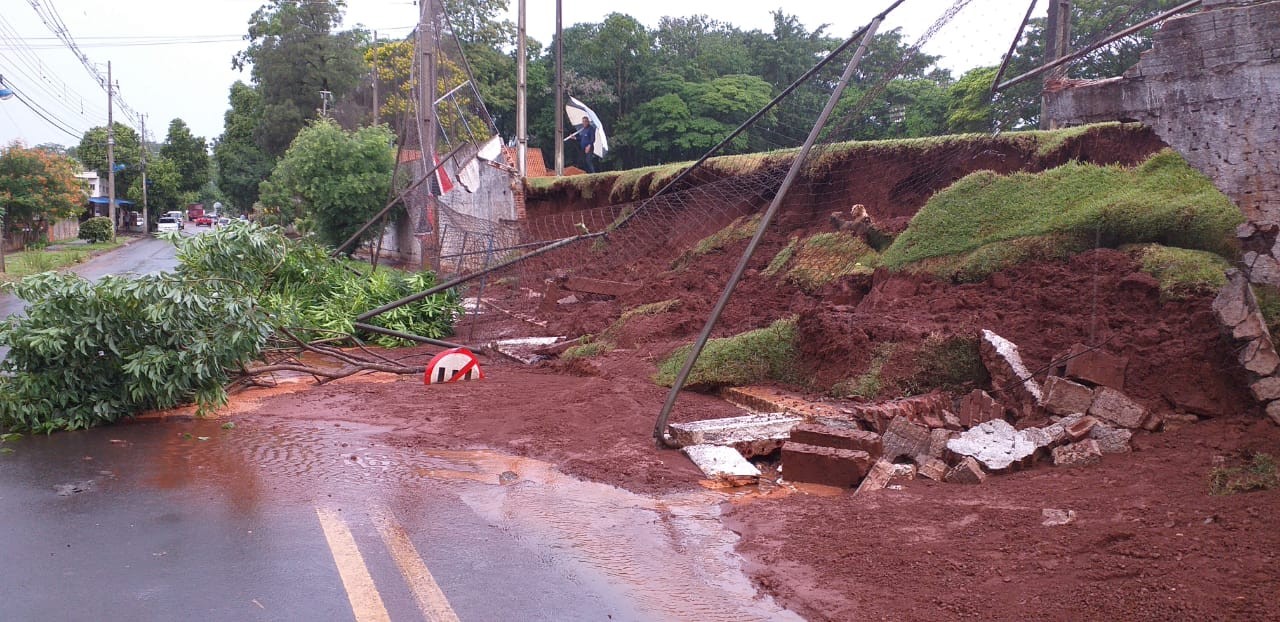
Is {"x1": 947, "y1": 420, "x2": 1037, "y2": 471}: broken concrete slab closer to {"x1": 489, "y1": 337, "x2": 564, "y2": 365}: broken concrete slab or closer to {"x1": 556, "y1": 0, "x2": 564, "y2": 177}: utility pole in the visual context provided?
{"x1": 489, "y1": 337, "x2": 564, "y2": 365}: broken concrete slab

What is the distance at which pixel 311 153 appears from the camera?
70.0 feet

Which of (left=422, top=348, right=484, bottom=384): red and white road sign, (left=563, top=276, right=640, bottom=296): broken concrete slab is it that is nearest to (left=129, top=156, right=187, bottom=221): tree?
(left=563, top=276, right=640, bottom=296): broken concrete slab

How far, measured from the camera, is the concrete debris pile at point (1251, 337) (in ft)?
18.4

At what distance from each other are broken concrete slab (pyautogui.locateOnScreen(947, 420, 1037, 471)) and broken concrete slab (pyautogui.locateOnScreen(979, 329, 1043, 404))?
0.57 metres

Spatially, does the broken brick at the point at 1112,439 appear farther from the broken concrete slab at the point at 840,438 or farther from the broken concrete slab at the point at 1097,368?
the broken concrete slab at the point at 840,438

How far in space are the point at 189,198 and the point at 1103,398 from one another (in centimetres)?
6639

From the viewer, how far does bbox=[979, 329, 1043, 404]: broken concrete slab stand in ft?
21.5

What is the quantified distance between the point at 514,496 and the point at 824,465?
6.45ft

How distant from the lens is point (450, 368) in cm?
962

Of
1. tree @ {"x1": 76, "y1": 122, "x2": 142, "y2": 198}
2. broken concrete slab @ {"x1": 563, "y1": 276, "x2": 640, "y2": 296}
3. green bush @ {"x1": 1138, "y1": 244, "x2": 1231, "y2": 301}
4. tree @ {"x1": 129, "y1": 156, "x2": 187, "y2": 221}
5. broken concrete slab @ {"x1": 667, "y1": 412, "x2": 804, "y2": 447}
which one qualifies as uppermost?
tree @ {"x1": 76, "y1": 122, "x2": 142, "y2": 198}

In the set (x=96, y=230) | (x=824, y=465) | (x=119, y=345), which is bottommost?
(x=824, y=465)

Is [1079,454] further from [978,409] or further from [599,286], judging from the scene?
[599,286]

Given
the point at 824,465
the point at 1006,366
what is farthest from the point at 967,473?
the point at 1006,366

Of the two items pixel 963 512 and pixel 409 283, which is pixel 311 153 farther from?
pixel 963 512
